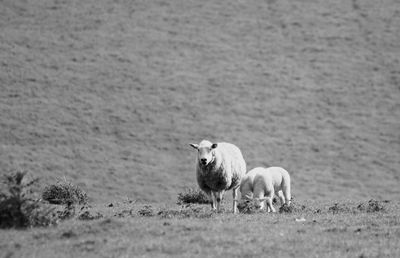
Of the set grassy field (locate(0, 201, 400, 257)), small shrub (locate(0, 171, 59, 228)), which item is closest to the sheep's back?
grassy field (locate(0, 201, 400, 257))

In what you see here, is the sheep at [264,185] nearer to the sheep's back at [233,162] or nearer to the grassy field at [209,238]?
the sheep's back at [233,162]

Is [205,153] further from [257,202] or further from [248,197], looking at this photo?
[257,202]

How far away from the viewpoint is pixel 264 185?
16578mm

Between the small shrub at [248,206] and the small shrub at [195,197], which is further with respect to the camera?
the small shrub at [195,197]

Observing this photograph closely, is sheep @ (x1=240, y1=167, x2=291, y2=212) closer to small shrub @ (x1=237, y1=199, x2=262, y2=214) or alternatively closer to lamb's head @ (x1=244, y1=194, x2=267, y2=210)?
lamb's head @ (x1=244, y1=194, x2=267, y2=210)

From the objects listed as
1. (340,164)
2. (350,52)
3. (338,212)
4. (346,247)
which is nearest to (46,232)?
(346,247)

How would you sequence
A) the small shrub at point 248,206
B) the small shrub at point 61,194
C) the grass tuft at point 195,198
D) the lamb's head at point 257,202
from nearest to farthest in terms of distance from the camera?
the small shrub at point 248,206 → the lamb's head at point 257,202 → the small shrub at point 61,194 → the grass tuft at point 195,198

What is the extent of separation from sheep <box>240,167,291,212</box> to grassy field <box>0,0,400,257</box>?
44.9 feet

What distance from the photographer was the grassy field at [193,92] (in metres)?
40.4

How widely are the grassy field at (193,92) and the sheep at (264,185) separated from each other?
13.7 meters

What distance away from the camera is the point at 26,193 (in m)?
11.9

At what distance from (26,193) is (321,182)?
102 feet

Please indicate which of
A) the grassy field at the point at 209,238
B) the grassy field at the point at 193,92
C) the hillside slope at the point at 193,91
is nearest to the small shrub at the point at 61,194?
the grassy field at the point at 209,238

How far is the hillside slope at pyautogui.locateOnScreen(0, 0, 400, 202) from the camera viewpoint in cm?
4062
